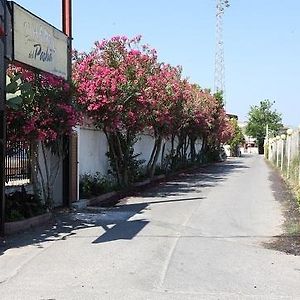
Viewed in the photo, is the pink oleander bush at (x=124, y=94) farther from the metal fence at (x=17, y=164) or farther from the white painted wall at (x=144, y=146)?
the metal fence at (x=17, y=164)

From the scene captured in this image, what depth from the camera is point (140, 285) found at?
254 inches

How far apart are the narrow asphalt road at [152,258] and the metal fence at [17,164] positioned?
137 cm

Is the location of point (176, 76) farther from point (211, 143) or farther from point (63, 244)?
point (211, 143)

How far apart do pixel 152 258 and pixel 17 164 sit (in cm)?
537

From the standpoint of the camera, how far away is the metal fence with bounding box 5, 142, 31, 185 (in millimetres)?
11344

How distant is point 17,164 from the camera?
12.2 m

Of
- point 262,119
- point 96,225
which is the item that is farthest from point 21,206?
point 262,119

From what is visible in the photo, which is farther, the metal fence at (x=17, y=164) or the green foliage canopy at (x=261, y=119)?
the green foliage canopy at (x=261, y=119)

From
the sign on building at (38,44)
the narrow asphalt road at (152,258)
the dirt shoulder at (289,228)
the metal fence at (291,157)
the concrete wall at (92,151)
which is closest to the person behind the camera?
the narrow asphalt road at (152,258)

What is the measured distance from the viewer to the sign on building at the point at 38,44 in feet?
35.7

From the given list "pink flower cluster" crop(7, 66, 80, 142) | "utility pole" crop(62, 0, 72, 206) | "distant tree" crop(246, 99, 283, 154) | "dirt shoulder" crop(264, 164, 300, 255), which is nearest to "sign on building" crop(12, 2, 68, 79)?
"utility pole" crop(62, 0, 72, 206)

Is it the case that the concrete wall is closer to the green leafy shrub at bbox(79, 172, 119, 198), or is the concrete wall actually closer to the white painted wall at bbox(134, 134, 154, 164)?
the green leafy shrub at bbox(79, 172, 119, 198)

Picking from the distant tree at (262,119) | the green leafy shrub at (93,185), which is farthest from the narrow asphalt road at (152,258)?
the distant tree at (262,119)

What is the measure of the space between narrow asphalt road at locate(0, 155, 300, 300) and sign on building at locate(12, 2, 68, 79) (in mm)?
3485
